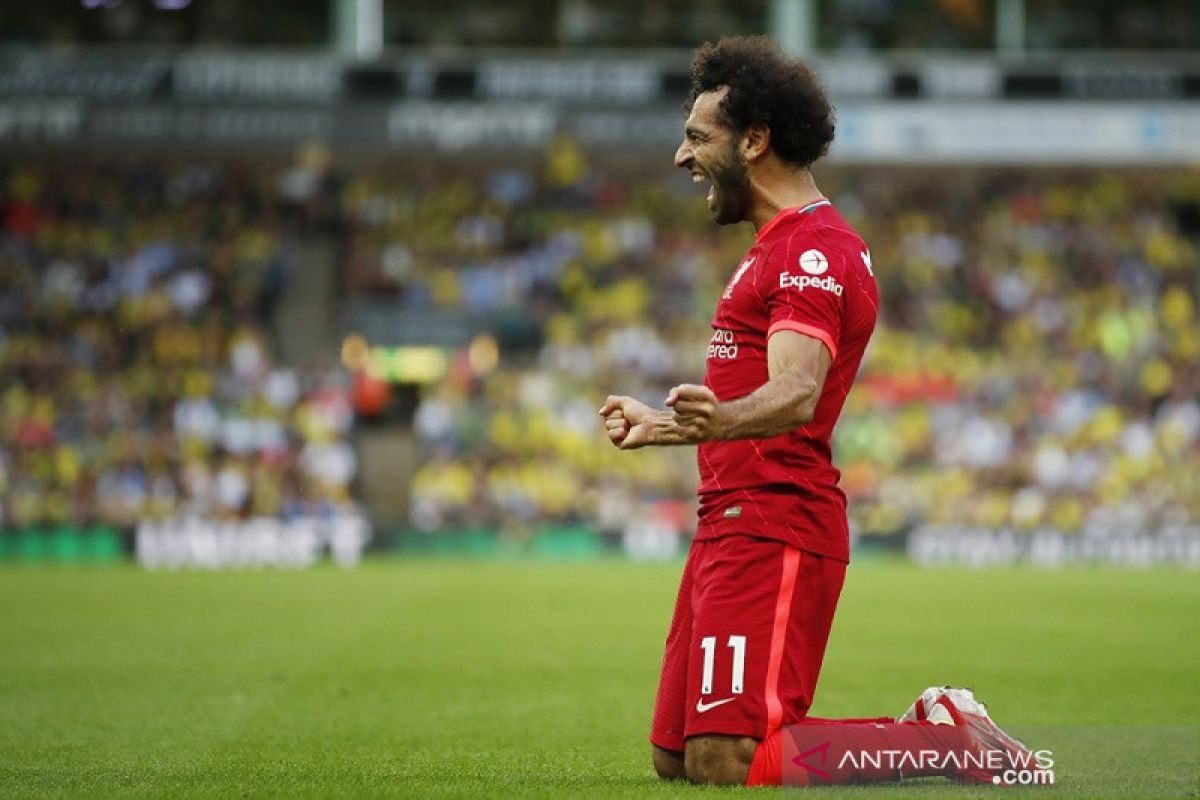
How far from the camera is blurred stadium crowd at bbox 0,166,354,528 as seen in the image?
92.0 ft

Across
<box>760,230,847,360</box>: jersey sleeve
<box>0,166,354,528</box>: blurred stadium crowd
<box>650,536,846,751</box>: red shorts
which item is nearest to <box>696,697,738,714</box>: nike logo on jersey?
<box>650,536,846,751</box>: red shorts

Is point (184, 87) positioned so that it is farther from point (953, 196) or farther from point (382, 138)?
point (953, 196)

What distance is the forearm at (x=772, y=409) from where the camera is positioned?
207 inches

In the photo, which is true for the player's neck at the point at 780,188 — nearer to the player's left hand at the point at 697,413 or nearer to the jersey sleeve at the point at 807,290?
the jersey sleeve at the point at 807,290

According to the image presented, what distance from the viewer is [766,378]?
5.81 m

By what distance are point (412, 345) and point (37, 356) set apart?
21.7 feet

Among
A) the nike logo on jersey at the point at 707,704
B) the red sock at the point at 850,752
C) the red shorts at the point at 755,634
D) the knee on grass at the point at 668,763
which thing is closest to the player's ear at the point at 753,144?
the red shorts at the point at 755,634

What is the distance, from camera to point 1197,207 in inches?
1358

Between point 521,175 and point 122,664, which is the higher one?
point 521,175

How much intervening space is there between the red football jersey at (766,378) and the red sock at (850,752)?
0.61 metres

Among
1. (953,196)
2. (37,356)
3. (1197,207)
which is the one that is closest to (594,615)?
(37,356)

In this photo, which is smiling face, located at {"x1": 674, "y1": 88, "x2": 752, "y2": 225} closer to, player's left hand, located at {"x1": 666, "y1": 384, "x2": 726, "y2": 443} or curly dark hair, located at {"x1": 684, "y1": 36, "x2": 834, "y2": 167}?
curly dark hair, located at {"x1": 684, "y1": 36, "x2": 834, "y2": 167}

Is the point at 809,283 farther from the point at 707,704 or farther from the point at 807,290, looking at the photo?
the point at 707,704

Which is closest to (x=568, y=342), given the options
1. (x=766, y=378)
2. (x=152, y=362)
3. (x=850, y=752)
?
(x=152, y=362)
